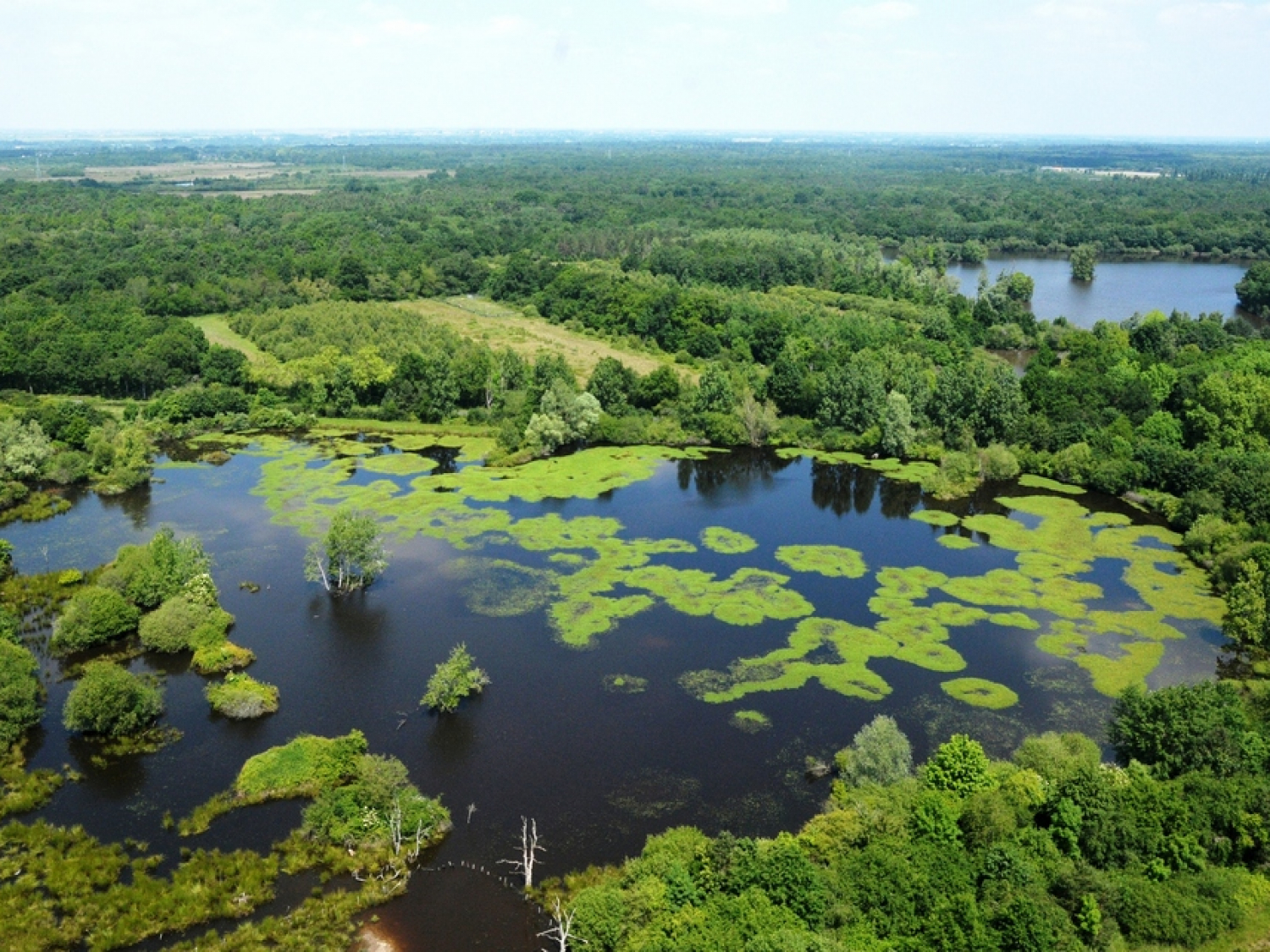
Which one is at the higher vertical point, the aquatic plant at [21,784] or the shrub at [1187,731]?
the shrub at [1187,731]

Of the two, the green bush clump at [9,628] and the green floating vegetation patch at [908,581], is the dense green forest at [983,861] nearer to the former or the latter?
the green floating vegetation patch at [908,581]

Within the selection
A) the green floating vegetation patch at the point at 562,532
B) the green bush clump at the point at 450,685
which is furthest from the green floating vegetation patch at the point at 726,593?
the green bush clump at the point at 450,685

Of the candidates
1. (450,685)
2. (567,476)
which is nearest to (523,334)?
(567,476)

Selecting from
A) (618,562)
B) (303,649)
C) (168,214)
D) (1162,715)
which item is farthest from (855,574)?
(168,214)

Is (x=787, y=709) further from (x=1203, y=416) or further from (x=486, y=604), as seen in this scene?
(x=1203, y=416)

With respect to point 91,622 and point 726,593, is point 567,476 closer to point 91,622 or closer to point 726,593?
point 726,593

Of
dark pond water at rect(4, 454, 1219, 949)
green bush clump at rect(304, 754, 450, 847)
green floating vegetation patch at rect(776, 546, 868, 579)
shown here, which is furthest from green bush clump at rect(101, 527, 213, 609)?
green floating vegetation patch at rect(776, 546, 868, 579)
